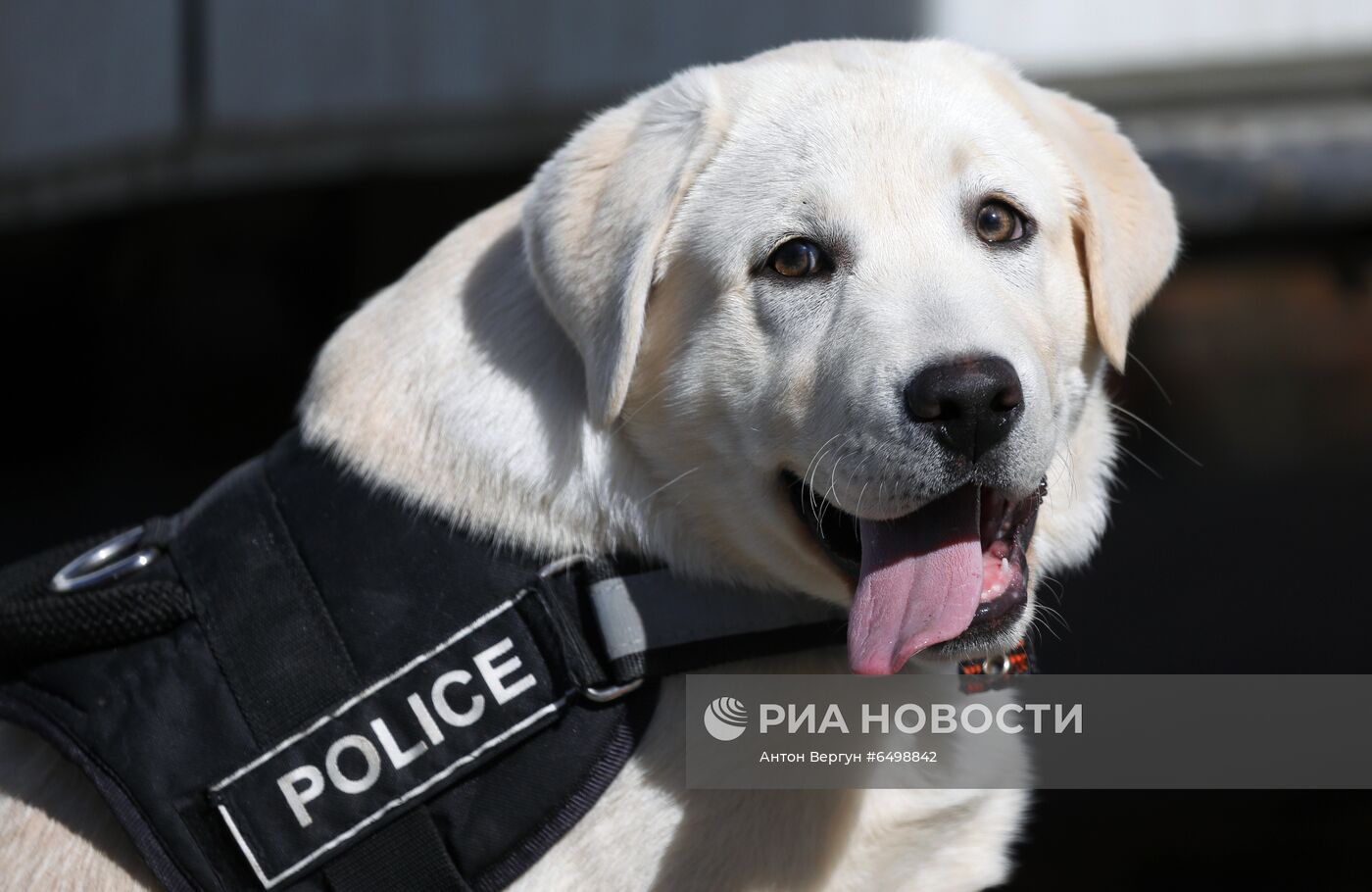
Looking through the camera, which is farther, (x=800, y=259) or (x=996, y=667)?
(x=996, y=667)

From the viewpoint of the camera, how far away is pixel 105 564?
2461 mm

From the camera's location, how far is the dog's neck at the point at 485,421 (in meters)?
2.45

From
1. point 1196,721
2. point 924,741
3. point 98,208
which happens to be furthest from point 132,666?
point 98,208

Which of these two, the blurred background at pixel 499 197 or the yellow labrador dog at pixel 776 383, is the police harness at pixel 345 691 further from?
the blurred background at pixel 499 197

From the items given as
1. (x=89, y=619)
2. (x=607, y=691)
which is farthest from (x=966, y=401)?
(x=89, y=619)

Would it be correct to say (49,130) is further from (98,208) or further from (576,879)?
(576,879)

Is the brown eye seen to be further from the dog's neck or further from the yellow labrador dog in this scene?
the dog's neck

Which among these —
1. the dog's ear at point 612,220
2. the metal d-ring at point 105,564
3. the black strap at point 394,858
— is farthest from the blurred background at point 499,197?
the metal d-ring at point 105,564

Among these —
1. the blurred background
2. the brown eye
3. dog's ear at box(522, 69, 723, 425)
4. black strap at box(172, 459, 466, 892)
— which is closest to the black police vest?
black strap at box(172, 459, 466, 892)

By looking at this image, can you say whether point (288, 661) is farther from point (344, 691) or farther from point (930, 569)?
point (930, 569)

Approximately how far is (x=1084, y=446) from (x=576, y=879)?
127cm

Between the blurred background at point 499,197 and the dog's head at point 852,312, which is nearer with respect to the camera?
the dog's head at point 852,312

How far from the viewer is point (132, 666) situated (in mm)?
2328

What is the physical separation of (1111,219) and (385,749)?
1.62 m
